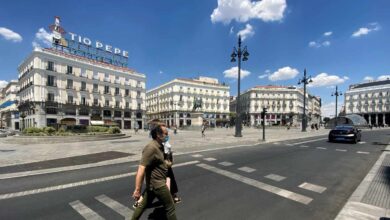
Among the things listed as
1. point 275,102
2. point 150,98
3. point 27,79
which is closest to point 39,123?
point 27,79

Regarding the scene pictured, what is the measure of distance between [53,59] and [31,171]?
162ft

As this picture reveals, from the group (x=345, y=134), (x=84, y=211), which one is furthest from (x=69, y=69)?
(x=84, y=211)

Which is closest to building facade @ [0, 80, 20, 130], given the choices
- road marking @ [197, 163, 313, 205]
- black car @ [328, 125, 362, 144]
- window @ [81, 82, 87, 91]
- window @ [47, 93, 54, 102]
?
window @ [47, 93, 54, 102]

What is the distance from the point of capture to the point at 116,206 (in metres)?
4.34

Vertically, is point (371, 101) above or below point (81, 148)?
above

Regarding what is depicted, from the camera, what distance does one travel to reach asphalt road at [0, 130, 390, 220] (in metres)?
4.06

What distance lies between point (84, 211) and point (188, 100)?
8101 cm

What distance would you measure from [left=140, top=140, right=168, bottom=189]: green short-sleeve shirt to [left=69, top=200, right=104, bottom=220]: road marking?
160 cm

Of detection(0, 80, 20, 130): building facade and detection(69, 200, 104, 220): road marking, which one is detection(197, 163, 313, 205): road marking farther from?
detection(0, 80, 20, 130): building facade

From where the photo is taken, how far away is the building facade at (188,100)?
8312cm

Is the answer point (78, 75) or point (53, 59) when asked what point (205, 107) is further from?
point (53, 59)

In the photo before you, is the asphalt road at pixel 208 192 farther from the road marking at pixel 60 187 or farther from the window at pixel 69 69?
the window at pixel 69 69

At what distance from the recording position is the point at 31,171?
7500mm

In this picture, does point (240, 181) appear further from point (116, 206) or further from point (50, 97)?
point (50, 97)
